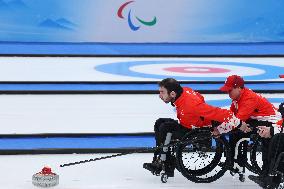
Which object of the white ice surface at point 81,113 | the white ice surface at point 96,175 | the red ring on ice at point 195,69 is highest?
the red ring on ice at point 195,69

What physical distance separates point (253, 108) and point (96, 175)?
128cm

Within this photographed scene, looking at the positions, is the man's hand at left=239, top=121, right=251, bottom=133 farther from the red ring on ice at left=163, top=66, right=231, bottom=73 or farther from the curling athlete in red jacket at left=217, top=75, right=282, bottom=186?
the red ring on ice at left=163, top=66, right=231, bottom=73

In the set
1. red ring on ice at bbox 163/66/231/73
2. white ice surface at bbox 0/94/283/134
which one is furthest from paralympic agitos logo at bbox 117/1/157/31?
white ice surface at bbox 0/94/283/134

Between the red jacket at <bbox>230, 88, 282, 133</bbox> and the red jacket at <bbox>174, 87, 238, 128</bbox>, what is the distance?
14cm

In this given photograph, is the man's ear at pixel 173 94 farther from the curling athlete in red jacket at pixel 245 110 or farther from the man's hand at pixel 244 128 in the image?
the man's hand at pixel 244 128

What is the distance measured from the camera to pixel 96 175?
16.8ft

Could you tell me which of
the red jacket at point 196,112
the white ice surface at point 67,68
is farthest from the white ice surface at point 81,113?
the red jacket at point 196,112

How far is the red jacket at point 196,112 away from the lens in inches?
186

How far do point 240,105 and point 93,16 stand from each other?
9.35m

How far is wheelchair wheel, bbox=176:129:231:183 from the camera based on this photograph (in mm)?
4832

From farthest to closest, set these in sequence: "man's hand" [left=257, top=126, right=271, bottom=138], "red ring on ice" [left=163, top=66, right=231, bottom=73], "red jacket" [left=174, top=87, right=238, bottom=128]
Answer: "red ring on ice" [left=163, top=66, right=231, bottom=73], "red jacket" [left=174, top=87, right=238, bottom=128], "man's hand" [left=257, top=126, right=271, bottom=138]

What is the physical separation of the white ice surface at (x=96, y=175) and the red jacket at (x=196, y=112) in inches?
17.9

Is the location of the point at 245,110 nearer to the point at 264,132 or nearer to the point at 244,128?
the point at 244,128

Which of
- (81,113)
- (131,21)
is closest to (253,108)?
(81,113)
